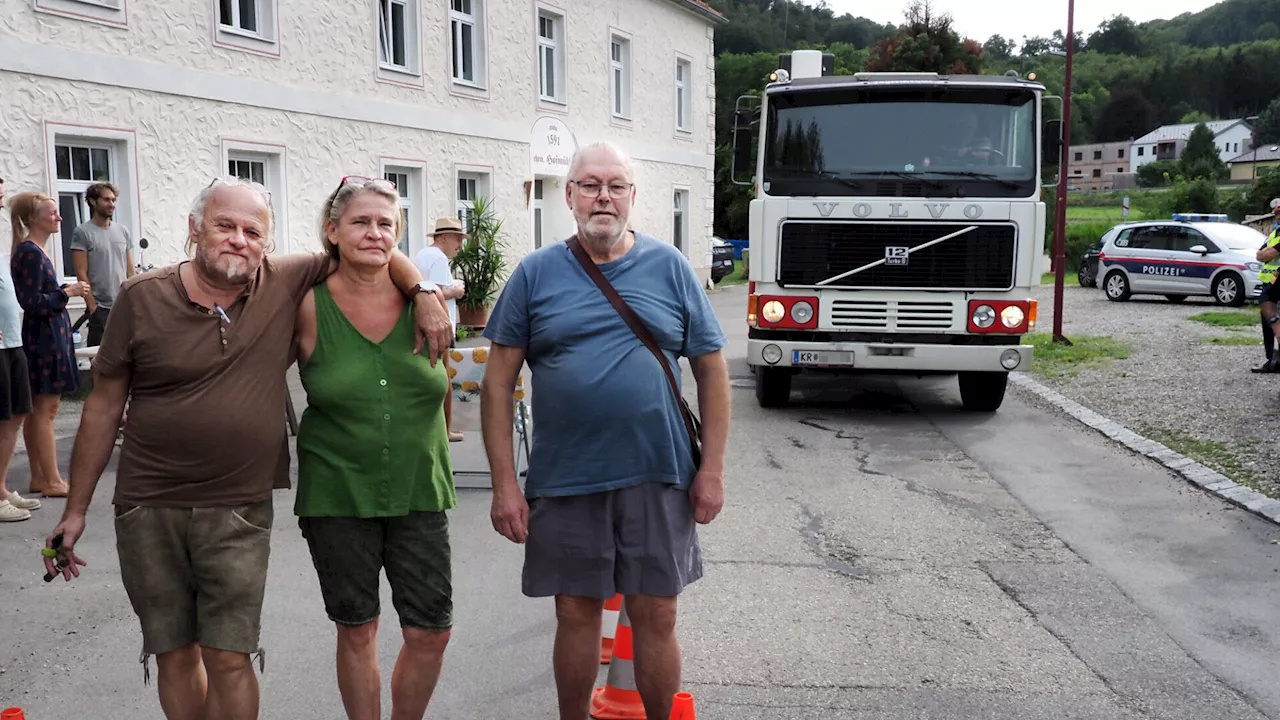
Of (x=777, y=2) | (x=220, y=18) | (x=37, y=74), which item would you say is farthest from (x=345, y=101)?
(x=777, y=2)

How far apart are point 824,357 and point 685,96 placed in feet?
68.4

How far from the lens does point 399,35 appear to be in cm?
1762

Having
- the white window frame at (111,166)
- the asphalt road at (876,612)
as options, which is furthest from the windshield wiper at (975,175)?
the white window frame at (111,166)

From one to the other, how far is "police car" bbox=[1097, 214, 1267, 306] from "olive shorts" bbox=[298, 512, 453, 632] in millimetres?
23088

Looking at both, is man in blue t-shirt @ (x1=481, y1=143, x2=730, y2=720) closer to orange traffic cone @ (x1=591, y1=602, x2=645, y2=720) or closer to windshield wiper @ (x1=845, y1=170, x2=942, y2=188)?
orange traffic cone @ (x1=591, y1=602, x2=645, y2=720)

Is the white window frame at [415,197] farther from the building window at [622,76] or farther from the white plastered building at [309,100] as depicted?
the building window at [622,76]

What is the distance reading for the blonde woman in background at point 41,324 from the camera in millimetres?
6902

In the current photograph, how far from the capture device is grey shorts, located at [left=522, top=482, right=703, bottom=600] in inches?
130

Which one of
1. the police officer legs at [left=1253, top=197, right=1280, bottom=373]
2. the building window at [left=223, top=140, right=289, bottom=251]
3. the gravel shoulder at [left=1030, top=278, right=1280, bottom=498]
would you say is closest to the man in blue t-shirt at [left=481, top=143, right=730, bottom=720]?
the gravel shoulder at [left=1030, top=278, right=1280, bottom=498]

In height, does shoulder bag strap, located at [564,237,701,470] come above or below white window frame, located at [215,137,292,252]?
below

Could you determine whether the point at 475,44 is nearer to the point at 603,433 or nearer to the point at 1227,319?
the point at 1227,319

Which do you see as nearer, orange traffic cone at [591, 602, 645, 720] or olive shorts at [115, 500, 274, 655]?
olive shorts at [115, 500, 274, 655]

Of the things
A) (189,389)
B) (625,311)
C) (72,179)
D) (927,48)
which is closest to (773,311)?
(625,311)

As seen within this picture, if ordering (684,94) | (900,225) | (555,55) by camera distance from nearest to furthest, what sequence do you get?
(900,225) → (555,55) → (684,94)
